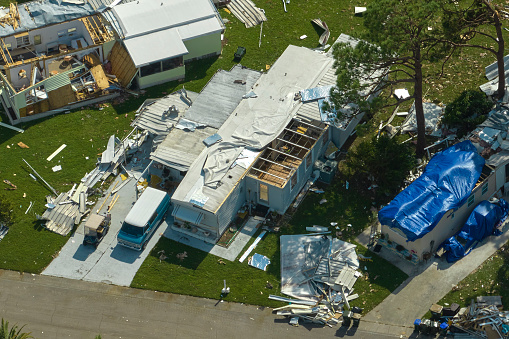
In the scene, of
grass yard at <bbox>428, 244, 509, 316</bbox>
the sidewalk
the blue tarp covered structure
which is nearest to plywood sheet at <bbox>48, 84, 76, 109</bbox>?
the sidewalk

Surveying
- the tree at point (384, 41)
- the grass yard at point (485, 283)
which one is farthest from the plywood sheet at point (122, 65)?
the grass yard at point (485, 283)

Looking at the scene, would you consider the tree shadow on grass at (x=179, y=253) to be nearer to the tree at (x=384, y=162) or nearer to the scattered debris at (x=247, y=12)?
the tree at (x=384, y=162)

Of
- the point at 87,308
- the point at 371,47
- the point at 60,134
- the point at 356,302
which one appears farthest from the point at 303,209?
the point at 60,134

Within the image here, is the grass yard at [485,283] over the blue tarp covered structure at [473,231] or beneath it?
beneath

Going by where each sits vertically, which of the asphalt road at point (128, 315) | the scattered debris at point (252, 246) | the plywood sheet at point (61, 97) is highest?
the plywood sheet at point (61, 97)

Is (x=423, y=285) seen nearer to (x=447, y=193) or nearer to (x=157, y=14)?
(x=447, y=193)

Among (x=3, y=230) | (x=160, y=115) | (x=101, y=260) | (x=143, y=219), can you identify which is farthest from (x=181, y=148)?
(x=3, y=230)

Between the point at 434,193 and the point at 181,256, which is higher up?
the point at 434,193
